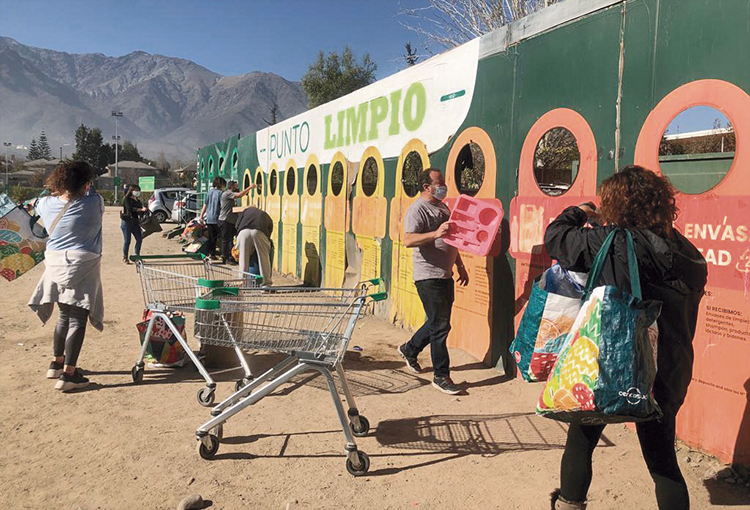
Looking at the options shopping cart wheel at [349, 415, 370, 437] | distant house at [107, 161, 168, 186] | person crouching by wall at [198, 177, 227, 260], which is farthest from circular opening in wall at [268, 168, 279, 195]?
distant house at [107, 161, 168, 186]

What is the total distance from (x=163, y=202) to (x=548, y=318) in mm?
31968

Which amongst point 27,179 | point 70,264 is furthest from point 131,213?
point 27,179

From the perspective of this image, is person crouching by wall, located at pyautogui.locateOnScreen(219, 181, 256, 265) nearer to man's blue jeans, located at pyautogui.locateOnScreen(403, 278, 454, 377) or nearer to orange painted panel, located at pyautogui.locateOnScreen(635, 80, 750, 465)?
man's blue jeans, located at pyautogui.locateOnScreen(403, 278, 454, 377)

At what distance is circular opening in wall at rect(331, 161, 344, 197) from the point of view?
9.01 m

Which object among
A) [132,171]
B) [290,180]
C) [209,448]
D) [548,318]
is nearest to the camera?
[548,318]

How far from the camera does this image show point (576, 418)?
231 centimetres

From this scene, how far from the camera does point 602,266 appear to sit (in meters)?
Result: 2.38

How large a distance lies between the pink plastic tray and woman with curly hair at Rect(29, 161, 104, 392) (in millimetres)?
3195

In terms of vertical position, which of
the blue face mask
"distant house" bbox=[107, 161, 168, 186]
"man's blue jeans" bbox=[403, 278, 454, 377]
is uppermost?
"distant house" bbox=[107, 161, 168, 186]

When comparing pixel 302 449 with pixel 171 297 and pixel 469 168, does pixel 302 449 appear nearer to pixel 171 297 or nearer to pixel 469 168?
pixel 171 297

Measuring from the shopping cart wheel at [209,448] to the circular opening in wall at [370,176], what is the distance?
193 inches

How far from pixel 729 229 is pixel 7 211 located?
6026mm

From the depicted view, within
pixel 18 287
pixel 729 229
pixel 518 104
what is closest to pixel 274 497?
pixel 729 229

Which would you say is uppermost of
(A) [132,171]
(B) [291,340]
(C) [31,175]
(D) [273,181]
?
(A) [132,171]
